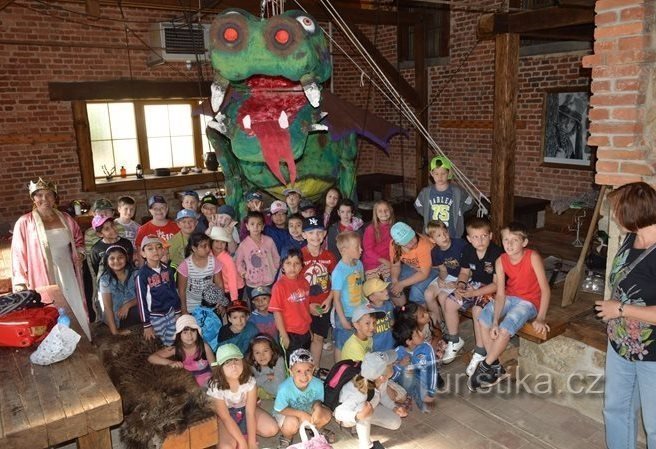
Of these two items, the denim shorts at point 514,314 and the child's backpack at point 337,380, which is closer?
the child's backpack at point 337,380

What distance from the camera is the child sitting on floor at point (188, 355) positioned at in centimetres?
363

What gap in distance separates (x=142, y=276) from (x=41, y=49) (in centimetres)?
607

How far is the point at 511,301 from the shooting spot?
12.7 ft

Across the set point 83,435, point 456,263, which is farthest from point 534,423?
point 83,435

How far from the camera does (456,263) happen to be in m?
4.45

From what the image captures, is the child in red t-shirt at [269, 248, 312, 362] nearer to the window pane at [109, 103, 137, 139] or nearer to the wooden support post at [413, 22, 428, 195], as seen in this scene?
the wooden support post at [413, 22, 428, 195]

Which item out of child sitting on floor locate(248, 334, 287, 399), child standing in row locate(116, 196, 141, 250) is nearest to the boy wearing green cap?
child sitting on floor locate(248, 334, 287, 399)

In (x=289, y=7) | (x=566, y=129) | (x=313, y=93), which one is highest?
(x=289, y=7)

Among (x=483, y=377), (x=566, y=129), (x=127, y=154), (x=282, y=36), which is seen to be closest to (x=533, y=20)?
(x=282, y=36)

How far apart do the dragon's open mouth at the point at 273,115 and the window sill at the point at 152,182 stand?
397cm

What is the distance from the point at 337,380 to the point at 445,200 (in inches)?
86.2

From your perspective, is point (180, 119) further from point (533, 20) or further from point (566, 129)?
point (533, 20)

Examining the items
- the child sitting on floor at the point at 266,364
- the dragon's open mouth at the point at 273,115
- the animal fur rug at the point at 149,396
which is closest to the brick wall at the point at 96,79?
the dragon's open mouth at the point at 273,115

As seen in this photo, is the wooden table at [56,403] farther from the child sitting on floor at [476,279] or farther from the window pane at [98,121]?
the window pane at [98,121]
